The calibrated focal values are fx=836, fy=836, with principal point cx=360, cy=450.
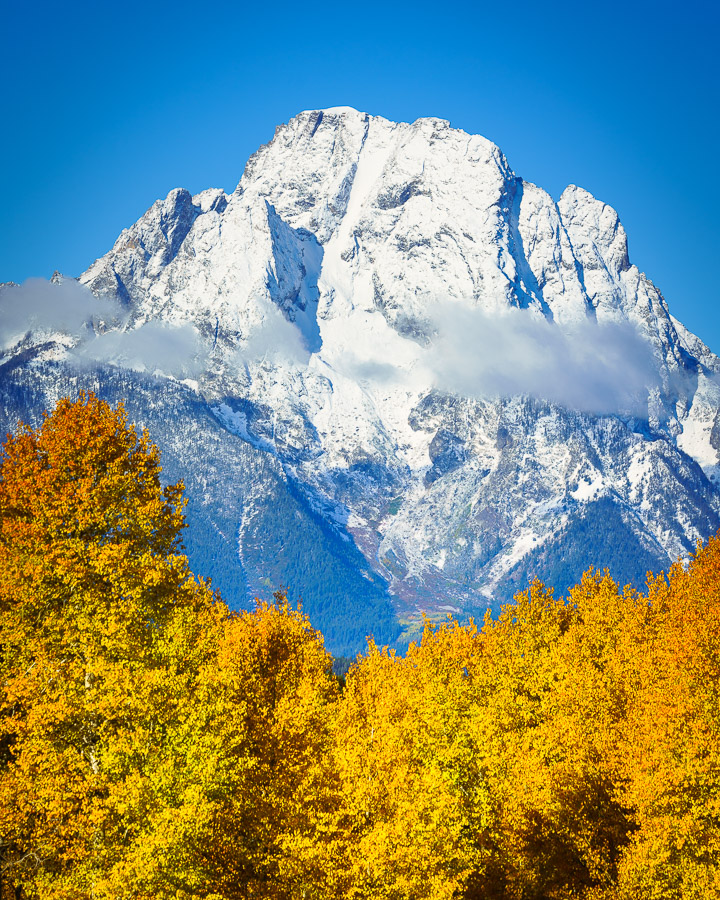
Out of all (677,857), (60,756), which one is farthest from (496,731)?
(60,756)

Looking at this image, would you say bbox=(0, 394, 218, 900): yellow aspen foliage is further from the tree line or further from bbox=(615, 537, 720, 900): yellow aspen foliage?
bbox=(615, 537, 720, 900): yellow aspen foliage

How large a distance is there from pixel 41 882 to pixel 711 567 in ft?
180

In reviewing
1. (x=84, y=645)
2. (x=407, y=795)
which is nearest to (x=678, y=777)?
(x=407, y=795)

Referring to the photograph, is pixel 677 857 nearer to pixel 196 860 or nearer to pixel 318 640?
pixel 196 860

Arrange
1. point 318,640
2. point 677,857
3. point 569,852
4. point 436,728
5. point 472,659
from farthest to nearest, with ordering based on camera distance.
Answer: point 472,659 < point 318,640 < point 569,852 < point 436,728 < point 677,857

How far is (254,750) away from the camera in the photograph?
3712 cm

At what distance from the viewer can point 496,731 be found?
45.9 meters

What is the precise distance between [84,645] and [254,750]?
1008 centimetres

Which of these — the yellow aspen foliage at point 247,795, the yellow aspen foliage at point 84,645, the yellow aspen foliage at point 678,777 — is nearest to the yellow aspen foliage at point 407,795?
the yellow aspen foliage at point 247,795

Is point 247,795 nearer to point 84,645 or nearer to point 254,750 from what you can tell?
point 254,750

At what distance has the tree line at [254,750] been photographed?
2883cm

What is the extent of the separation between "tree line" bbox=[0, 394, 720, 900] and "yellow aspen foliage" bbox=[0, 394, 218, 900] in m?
0.11

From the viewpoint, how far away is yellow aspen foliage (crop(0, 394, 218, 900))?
93.1 ft

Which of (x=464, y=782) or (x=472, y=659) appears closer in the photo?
(x=464, y=782)
